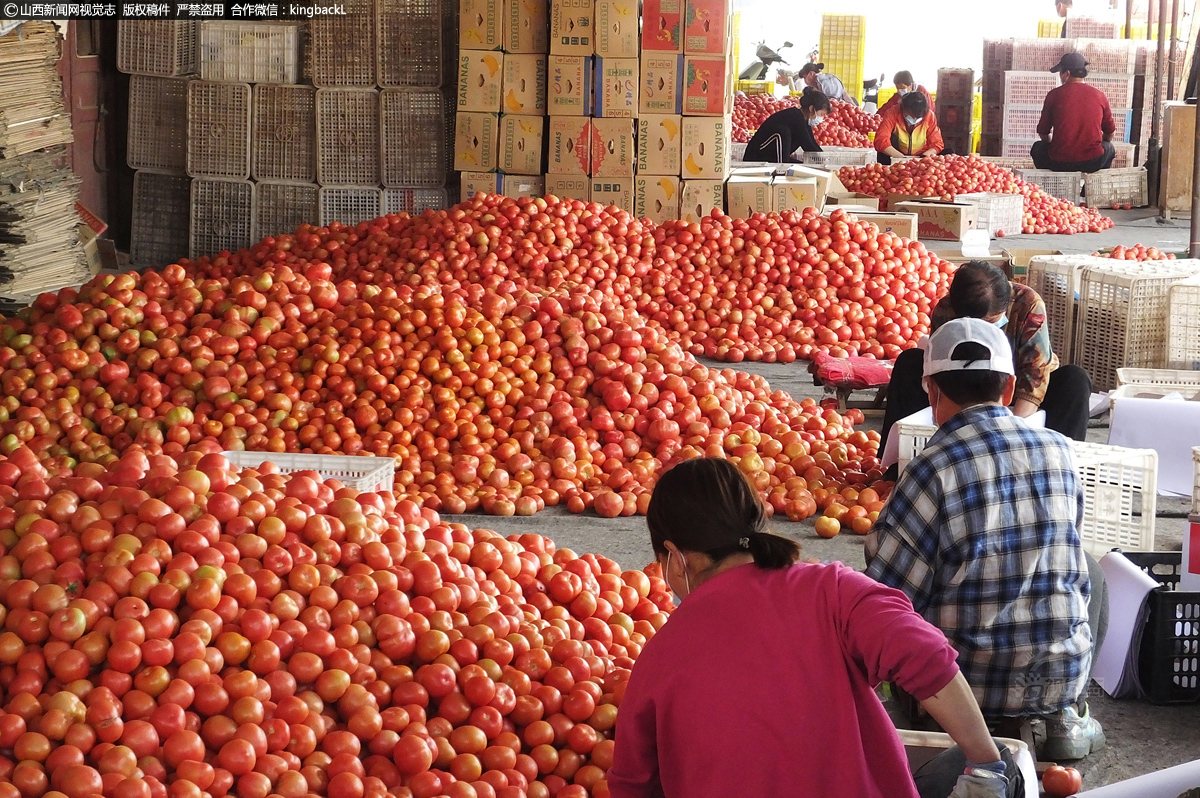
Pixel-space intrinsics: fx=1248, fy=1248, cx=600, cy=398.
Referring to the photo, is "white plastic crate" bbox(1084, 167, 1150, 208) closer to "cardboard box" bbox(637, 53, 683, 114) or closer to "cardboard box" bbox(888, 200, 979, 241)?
"cardboard box" bbox(888, 200, 979, 241)

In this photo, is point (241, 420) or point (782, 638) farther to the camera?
point (241, 420)

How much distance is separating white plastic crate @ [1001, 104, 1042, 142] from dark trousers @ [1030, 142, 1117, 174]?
3.68ft

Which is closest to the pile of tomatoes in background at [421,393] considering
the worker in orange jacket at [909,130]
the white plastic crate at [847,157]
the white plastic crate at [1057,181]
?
the white plastic crate at [847,157]

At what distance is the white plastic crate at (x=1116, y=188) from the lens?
14781 millimetres

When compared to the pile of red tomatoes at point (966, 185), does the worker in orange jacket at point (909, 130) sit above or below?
above

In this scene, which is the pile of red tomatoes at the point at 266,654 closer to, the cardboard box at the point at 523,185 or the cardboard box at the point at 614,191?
the cardboard box at the point at 614,191

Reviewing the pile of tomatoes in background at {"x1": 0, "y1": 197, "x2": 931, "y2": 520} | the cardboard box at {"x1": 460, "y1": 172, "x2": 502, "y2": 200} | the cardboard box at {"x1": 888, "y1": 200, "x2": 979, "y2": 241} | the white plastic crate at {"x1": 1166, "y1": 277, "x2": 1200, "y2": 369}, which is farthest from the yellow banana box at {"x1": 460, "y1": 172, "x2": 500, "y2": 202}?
A: the white plastic crate at {"x1": 1166, "y1": 277, "x2": 1200, "y2": 369}

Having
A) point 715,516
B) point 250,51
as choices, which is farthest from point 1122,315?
point 250,51

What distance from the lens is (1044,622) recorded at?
3.01m

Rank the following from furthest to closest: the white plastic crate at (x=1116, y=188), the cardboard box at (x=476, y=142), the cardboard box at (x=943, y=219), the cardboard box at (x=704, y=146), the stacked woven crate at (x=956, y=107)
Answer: the stacked woven crate at (x=956, y=107)
the white plastic crate at (x=1116, y=188)
the cardboard box at (x=943, y=219)
the cardboard box at (x=476, y=142)
the cardboard box at (x=704, y=146)

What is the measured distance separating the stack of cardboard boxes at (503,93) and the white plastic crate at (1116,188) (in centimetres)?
803

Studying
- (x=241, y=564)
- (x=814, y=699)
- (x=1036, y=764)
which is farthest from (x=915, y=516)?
(x=241, y=564)

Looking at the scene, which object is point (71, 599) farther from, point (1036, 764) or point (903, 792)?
point (1036, 764)

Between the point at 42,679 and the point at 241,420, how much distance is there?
8.80ft
